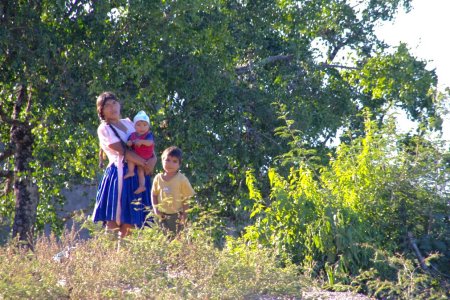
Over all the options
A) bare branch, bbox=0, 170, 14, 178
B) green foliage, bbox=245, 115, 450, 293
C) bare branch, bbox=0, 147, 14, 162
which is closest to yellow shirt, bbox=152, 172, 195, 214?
green foliage, bbox=245, 115, 450, 293

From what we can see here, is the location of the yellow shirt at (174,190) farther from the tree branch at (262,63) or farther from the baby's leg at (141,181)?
the tree branch at (262,63)

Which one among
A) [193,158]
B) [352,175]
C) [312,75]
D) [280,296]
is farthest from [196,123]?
[280,296]

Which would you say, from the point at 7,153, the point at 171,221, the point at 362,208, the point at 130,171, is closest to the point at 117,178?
the point at 130,171

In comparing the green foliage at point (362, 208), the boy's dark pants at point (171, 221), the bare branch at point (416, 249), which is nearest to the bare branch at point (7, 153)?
the boy's dark pants at point (171, 221)

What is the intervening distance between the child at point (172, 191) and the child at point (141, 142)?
0.14 m

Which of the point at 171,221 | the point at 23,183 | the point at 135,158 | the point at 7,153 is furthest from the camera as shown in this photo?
the point at 7,153

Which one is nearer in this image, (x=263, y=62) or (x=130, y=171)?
(x=130, y=171)

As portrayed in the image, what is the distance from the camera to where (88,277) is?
217 inches

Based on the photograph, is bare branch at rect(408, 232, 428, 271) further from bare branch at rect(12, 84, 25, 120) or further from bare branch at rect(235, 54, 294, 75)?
bare branch at rect(12, 84, 25, 120)

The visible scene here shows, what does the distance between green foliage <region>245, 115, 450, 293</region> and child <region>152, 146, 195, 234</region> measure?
658 mm

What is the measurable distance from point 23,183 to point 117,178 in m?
5.54

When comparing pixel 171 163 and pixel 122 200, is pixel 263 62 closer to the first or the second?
pixel 171 163

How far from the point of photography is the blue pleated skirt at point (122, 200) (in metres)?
7.95

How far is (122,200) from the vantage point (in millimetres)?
7980
